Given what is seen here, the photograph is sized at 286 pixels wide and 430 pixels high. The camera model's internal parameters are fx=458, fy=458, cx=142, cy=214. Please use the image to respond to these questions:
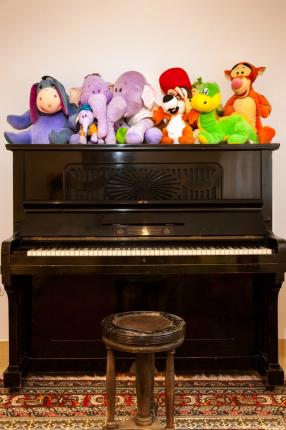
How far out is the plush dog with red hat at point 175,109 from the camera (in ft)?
9.29

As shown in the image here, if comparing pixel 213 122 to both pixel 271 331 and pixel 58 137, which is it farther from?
pixel 271 331

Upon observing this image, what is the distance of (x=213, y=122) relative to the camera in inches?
111

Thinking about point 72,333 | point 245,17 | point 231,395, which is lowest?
point 231,395

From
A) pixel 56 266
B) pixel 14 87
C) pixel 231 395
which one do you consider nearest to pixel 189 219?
A: pixel 56 266

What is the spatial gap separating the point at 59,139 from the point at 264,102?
1310 millimetres

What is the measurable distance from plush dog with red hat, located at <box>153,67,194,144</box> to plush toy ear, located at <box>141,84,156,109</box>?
0.19ft

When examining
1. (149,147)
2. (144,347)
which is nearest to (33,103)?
(149,147)

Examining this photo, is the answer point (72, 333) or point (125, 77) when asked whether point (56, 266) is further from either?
point (125, 77)

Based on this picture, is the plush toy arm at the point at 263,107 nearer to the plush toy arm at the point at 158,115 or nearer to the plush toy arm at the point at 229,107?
the plush toy arm at the point at 229,107

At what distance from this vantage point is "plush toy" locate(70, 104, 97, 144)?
9.00 feet

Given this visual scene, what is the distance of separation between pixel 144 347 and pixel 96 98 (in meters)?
1.62

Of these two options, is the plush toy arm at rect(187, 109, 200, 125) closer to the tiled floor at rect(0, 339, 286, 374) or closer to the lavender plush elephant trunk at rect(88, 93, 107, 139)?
the lavender plush elephant trunk at rect(88, 93, 107, 139)

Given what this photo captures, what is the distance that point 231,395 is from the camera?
245 cm

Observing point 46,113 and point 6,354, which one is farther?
point 6,354
